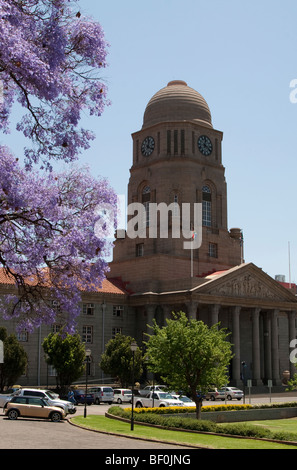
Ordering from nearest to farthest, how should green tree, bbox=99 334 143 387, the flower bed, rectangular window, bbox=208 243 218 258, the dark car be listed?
the flower bed
the dark car
green tree, bbox=99 334 143 387
rectangular window, bbox=208 243 218 258

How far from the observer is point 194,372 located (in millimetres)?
38719

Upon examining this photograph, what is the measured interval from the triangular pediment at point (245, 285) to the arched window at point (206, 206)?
10326mm

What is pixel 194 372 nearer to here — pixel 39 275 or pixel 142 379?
pixel 39 275

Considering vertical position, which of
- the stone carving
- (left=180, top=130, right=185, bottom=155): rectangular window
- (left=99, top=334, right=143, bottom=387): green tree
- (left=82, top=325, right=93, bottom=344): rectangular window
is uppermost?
(left=180, top=130, right=185, bottom=155): rectangular window

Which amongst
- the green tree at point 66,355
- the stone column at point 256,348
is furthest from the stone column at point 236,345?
the green tree at point 66,355

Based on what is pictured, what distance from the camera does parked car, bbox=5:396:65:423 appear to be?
36281 millimetres

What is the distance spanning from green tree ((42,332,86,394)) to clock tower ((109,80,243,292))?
18406mm

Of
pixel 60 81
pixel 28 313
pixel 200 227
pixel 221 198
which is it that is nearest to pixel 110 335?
pixel 200 227

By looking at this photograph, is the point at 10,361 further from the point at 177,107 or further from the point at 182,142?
the point at 177,107

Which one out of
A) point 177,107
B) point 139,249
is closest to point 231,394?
point 139,249

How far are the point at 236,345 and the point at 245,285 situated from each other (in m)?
7.43

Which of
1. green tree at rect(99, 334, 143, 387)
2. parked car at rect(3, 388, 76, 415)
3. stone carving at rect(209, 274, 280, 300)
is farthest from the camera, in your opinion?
stone carving at rect(209, 274, 280, 300)

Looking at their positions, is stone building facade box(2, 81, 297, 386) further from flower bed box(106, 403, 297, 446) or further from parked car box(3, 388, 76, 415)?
flower bed box(106, 403, 297, 446)

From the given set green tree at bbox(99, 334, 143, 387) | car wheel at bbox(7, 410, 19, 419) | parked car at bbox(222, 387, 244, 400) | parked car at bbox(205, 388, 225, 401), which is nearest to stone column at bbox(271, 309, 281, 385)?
parked car at bbox(222, 387, 244, 400)
